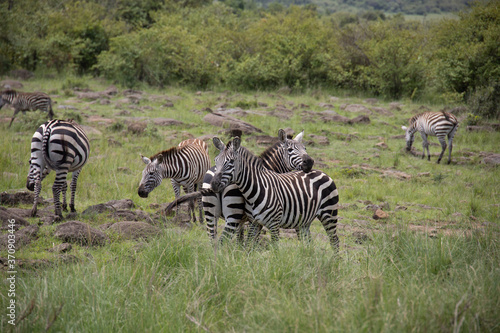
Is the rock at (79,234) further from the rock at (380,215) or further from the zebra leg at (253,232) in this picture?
the rock at (380,215)

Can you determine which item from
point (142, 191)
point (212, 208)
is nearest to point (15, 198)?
point (142, 191)

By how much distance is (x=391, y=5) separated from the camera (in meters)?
105

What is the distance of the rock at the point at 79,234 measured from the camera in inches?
236

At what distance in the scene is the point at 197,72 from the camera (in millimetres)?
23469

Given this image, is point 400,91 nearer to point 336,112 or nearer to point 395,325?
point 336,112

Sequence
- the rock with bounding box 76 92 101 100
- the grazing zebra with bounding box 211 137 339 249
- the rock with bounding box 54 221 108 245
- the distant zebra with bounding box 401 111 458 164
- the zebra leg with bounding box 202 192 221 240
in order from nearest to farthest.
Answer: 1. the grazing zebra with bounding box 211 137 339 249
2. the zebra leg with bounding box 202 192 221 240
3. the rock with bounding box 54 221 108 245
4. the distant zebra with bounding box 401 111 458 164
5. the rock with bounding box 76 92 101 100

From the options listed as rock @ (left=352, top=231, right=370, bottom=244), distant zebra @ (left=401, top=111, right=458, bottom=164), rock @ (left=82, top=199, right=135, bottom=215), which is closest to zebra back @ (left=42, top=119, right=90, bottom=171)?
rock @ (left=82, top=199, right=135, bottom=215)

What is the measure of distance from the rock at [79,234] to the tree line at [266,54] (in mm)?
16797

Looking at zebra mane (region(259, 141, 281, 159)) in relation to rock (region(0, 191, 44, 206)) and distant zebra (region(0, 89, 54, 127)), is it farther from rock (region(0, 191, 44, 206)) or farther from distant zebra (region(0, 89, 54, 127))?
distant zebra (region(0, 89, 54, 127))

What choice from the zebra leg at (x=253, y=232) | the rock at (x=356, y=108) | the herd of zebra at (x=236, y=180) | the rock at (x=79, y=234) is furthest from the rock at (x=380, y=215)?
the rock at (x=356, y=108)

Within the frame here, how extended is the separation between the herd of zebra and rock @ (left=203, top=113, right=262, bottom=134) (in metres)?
5.95

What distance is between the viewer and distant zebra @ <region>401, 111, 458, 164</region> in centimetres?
1397

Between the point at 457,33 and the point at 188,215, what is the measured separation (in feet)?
65.1

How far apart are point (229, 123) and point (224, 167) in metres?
10.1
